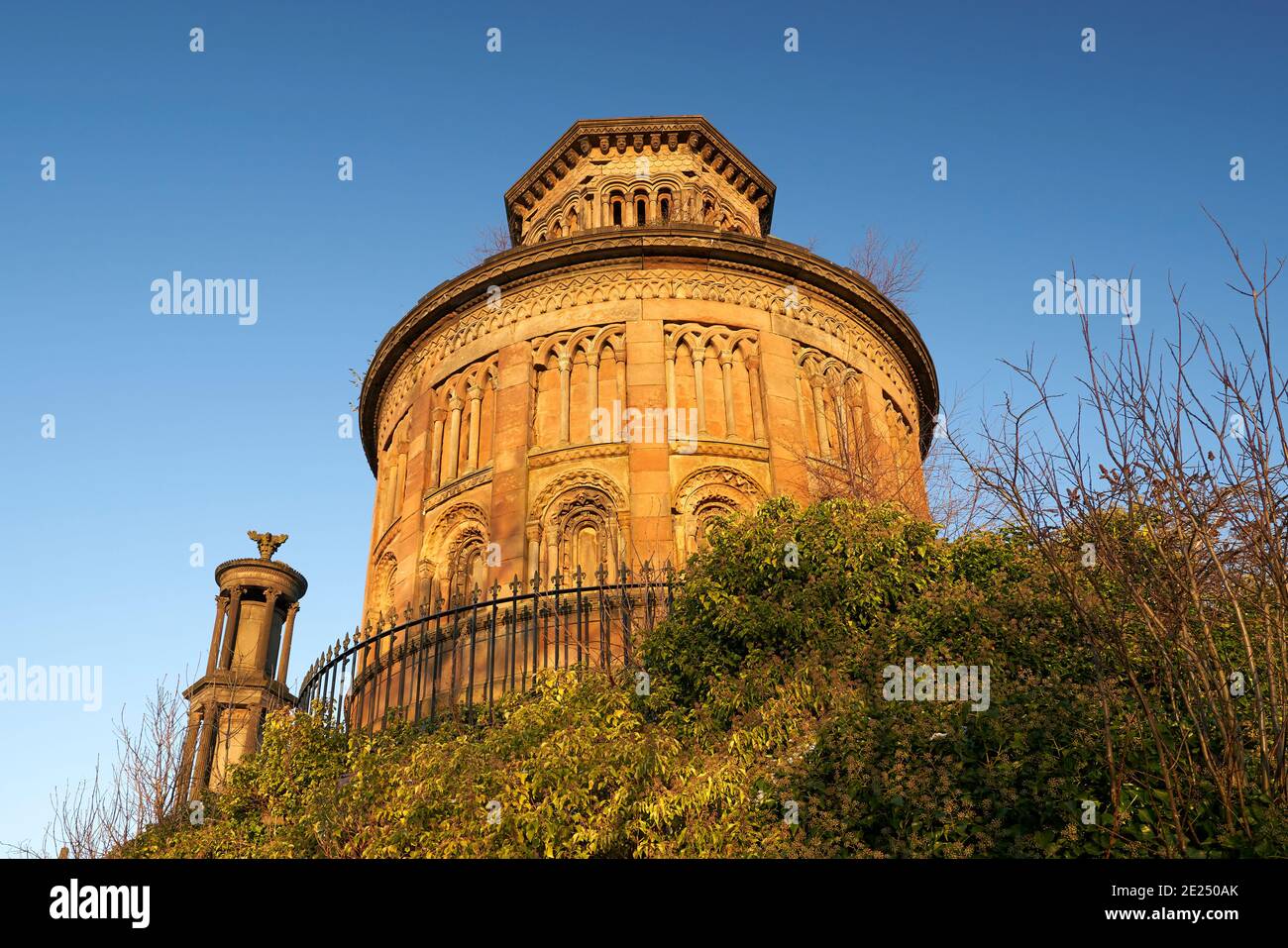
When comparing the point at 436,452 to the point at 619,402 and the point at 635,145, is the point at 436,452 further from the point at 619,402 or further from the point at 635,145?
the point at 635,145

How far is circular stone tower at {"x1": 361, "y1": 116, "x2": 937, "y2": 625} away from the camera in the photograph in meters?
17.6

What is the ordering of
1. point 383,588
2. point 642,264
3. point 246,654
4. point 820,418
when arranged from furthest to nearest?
1. point 246,654
2. point 383,588
3. point 642,264
4. point 820,418

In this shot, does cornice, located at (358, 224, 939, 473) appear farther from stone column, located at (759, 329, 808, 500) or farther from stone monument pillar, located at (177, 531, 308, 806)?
stone monument pillar, located at (177, 531, 308, 806)

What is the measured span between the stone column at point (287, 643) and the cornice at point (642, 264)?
Answer: 14.0 meters

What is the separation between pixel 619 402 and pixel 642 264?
3127 millimetres

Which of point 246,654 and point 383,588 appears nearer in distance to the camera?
point 383,588

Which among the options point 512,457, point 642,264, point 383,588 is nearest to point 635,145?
point 642,264

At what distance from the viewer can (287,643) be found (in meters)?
33.0

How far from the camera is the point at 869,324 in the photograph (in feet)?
70.4

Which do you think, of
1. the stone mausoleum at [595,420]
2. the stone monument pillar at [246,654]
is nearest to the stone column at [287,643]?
the stone monument pillar at [246,654]

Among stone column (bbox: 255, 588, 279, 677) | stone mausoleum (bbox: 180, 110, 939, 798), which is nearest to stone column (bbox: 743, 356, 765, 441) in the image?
stone mausoleum (bbox: 180, 110, 939, 798)

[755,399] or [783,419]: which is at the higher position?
[755,399]

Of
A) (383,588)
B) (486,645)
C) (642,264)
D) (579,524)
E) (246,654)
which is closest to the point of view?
(486,645)
